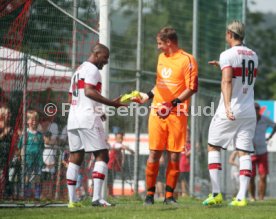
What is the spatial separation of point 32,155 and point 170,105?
2878 millimetres

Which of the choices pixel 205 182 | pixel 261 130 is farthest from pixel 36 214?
pixel 205 182

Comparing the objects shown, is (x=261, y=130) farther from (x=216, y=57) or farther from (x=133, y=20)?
(x=133, y=20)

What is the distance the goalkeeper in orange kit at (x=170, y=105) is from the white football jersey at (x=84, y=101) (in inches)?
29.5

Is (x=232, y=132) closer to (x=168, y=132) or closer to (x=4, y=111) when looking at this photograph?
(x=168, y=132)

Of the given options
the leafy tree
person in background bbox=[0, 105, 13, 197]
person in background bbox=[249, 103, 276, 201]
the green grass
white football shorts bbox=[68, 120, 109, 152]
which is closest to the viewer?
the green grass

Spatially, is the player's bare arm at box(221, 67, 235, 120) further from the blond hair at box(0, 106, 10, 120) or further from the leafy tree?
the leafy tree

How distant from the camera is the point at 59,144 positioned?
15.1 metres

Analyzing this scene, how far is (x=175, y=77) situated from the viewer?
13.1m

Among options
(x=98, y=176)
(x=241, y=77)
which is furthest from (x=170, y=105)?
(x=98, y=176)

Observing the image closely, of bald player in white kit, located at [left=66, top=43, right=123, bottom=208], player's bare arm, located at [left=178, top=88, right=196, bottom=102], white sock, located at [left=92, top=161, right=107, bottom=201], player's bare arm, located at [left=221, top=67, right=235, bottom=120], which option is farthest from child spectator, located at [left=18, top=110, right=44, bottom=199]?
player's bare arm, located at [left=221, top=67, right=235, bottom=120]

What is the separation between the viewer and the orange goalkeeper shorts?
43.1 ft

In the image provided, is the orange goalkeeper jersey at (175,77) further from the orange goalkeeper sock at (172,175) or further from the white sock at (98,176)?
the white sock at (98,176)

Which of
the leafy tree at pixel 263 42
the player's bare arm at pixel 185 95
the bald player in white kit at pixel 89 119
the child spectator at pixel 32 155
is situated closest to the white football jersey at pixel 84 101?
the bald player in white kit at pixel 89 119

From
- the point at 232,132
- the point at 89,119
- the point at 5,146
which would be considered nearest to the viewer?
the point at 89,119
